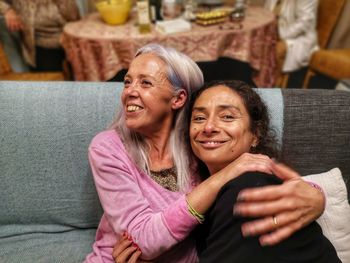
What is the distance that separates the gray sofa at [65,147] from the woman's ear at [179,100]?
30cm

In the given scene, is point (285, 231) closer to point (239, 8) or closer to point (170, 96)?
point (170, 96)

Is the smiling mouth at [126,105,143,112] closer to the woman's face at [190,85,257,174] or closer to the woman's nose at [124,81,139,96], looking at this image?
the woman's nose at [124,81,139,96]

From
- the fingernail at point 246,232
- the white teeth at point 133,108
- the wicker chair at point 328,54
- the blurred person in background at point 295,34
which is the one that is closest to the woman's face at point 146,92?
the white teeth at point 133,108

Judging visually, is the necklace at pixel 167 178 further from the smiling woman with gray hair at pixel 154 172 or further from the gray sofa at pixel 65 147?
the gray sofa at pixel 65 147

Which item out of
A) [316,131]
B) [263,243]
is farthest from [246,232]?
[316,131]

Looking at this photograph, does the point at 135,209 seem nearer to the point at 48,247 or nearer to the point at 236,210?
the point at 236,210

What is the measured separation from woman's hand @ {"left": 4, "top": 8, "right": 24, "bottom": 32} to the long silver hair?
2.05 metres

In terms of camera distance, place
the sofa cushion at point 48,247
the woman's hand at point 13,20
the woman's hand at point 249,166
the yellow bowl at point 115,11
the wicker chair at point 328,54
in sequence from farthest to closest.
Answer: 1. the wicker chair at point 328,54
2. the woman's hand at point 13,20
3. the yellow bowl at point 115,11
4. the sofa cushion at point 48,247
5. the woman's hand at point 249,166

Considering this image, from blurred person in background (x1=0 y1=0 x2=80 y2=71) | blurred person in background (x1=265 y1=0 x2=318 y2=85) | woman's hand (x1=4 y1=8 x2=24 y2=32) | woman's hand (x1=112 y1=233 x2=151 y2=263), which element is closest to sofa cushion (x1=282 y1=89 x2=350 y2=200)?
woman's hand (x1=112 y1=233 x2=151 y2=263)

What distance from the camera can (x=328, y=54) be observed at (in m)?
3.06

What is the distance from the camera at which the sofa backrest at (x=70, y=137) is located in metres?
1.34

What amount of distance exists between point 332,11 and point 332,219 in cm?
258

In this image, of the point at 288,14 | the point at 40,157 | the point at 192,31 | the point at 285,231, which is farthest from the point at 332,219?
the point at 288,14

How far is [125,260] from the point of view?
3.36ft
